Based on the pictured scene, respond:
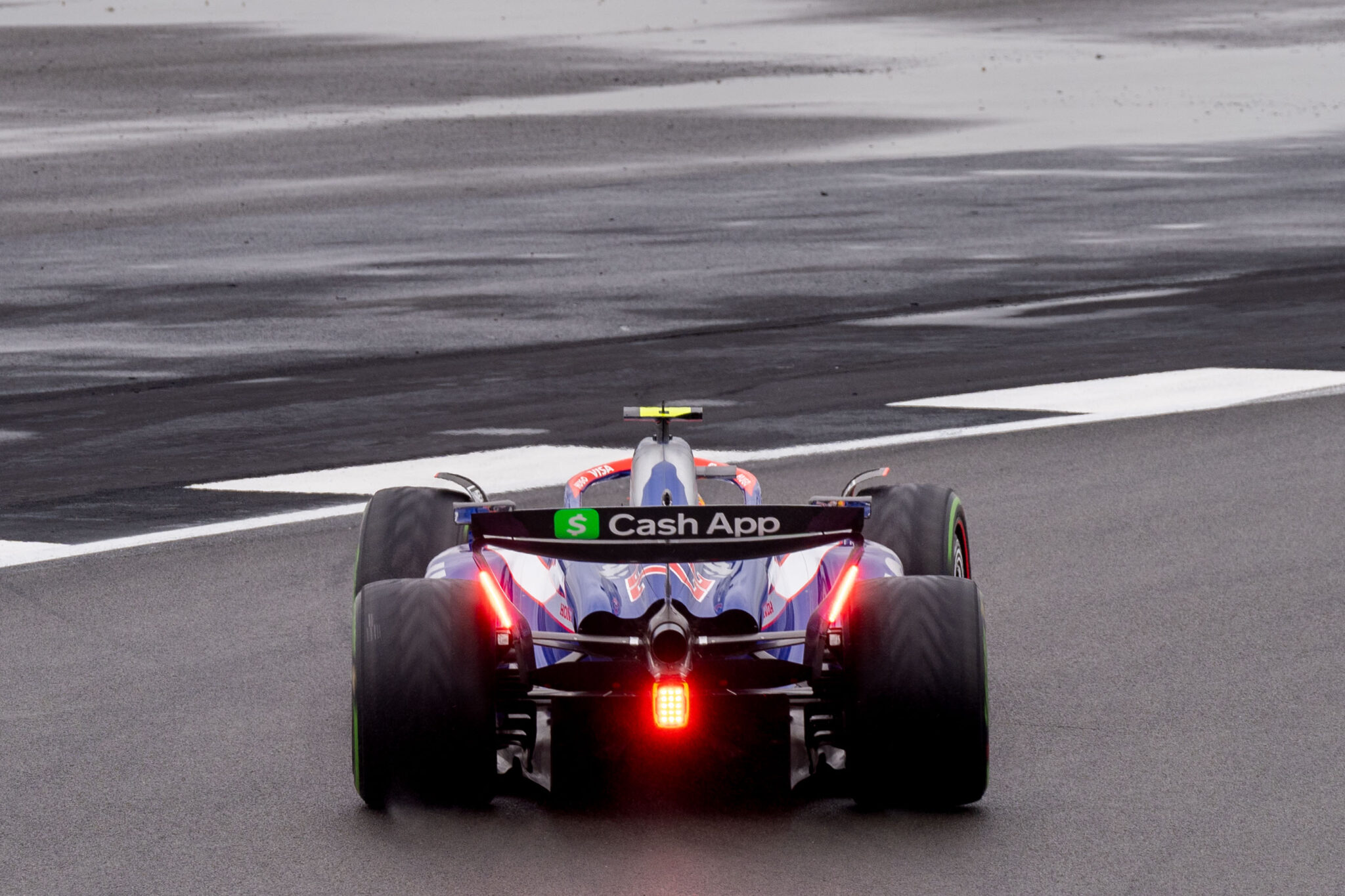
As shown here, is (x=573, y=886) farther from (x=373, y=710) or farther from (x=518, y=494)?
(x=518, y=494)

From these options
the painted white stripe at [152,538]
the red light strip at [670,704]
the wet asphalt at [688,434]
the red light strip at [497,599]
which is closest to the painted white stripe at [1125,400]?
the wet asphalt at [688,434]

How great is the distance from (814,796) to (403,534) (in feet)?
5.72

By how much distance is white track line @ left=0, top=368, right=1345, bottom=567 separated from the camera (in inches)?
443

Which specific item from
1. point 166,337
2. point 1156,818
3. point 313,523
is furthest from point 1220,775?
point 166,337

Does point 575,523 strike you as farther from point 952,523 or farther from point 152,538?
point 152,538

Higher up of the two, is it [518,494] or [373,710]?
[518,494]

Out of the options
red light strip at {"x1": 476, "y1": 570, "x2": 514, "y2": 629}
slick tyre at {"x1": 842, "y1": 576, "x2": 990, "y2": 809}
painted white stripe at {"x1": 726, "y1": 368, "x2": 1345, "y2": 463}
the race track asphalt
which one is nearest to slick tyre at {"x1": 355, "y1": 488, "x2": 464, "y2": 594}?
the race track asphalt

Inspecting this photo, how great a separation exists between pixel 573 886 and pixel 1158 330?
11.6m

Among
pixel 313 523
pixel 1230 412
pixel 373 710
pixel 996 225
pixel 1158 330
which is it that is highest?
pixel 996 225

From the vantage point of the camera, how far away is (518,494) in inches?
467

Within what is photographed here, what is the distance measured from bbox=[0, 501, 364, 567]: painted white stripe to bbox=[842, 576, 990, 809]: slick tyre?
15.9ft

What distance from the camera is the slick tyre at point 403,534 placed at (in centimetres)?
805

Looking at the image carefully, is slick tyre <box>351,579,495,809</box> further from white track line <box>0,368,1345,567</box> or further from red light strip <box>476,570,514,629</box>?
white track line <box>0,368,1345,567</box>

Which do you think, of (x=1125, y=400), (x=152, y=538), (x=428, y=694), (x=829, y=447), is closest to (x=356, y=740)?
(x=428, y=694)
